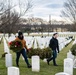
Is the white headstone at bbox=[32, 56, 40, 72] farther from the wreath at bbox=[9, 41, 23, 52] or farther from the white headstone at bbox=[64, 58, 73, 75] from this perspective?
the white headstone at bbox=[64, 58, 73, 75]

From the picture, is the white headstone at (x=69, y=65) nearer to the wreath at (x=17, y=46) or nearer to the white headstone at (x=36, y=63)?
the white headstone at (x=36, y=63)

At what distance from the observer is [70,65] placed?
31.3 ft

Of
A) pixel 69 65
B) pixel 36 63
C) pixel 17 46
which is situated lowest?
pixel 36 63

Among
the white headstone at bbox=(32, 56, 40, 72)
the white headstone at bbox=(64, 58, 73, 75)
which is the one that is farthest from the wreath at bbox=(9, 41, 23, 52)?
the white headstone at bbox=(64, 58, 73, 75)

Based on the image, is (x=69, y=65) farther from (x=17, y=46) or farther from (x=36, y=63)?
(x=17, y=46)

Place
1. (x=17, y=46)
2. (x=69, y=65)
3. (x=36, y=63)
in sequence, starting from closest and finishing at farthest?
1. (x=69, y=65)
2. (x=36, y=63)
3. (x=17, y=46)

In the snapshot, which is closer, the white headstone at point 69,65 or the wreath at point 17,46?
the white headstone at point 69,65

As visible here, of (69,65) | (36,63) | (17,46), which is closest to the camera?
(69,65)

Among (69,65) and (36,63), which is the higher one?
(69,65)

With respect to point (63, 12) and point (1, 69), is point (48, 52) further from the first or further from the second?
point (63, 12)

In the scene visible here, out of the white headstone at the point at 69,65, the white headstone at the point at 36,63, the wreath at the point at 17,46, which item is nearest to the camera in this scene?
the white headstone at the point at 69,65

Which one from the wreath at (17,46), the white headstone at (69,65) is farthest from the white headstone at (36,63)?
the white headstone at (69,65)

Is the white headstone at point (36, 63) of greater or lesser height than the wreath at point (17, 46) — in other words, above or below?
below

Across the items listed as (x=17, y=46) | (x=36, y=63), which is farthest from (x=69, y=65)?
(x=17, y=46)
